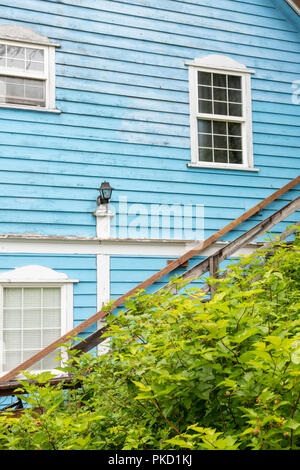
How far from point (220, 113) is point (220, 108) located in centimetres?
8

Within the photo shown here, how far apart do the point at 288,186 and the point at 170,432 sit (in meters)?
4.91

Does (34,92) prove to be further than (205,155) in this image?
No

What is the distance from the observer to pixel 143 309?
3863 mm

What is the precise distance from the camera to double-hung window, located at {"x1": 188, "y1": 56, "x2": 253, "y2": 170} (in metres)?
7.68

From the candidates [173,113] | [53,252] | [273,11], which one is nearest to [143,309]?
[53,252]

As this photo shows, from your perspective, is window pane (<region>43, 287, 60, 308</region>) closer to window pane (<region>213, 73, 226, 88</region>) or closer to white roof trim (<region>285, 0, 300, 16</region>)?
window pane (<region>213, 73, 226, 88</region>)

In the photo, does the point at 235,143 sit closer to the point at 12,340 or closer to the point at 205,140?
the point at 205,140

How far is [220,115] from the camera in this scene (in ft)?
25.7

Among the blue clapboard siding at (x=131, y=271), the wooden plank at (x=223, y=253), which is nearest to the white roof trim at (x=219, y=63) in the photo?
the wooden plank at (x=223, y=253)

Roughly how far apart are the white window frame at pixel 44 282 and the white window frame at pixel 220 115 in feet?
8.56

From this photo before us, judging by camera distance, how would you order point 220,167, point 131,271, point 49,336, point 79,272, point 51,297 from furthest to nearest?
point 220,167, point 131,271, point 79,272, point 51,297, point 49,336

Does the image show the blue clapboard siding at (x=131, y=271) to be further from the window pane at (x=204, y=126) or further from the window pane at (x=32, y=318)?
the window pane at (x=204, y=126)

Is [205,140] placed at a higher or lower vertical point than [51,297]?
higher

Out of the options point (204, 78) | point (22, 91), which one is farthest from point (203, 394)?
point (204, 78)
